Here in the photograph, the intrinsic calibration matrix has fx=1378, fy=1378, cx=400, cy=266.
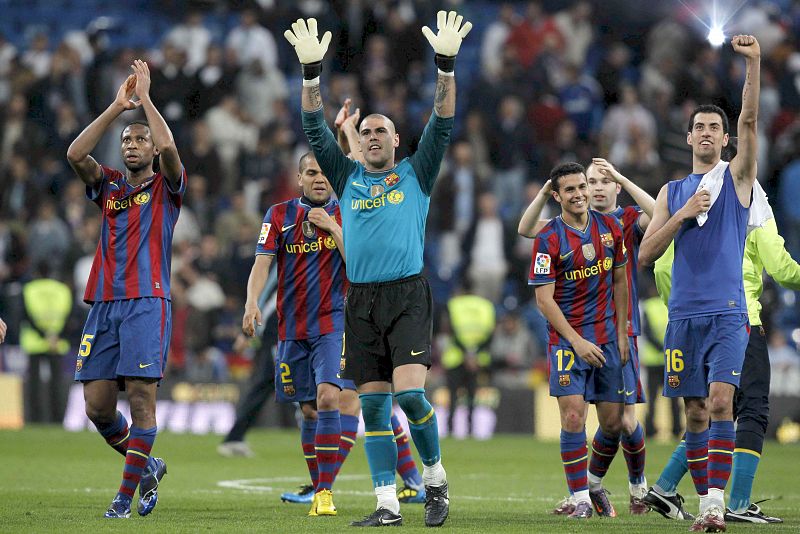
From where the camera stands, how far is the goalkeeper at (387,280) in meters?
8.30

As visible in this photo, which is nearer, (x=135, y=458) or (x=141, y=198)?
(x=135, y=458)

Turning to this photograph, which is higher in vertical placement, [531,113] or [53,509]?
[531,113]

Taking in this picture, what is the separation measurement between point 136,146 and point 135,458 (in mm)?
2074

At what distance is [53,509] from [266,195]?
14010 millimetres

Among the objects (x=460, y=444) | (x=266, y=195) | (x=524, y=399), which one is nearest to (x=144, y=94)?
(x=460, y=444)

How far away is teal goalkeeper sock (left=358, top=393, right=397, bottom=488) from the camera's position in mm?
8430

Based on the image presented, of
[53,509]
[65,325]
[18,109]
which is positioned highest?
[18,109]

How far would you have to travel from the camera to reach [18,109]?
23.8 meters

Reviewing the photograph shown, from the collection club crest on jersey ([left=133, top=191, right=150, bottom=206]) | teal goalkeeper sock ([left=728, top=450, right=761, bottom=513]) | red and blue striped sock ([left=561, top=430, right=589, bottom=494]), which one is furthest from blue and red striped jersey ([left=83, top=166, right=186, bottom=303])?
teal goalkeeper sock ([left=728, top=450, right=761, bottom=513])

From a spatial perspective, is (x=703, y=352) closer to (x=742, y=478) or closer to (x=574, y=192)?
(x=742, y=478)

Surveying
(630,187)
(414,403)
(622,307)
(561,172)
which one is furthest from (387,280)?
(630,187)

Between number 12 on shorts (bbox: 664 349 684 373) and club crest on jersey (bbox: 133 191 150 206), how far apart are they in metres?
3.57

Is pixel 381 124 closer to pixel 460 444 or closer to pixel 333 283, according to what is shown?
pixel 333 283

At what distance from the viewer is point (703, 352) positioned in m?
8.38
